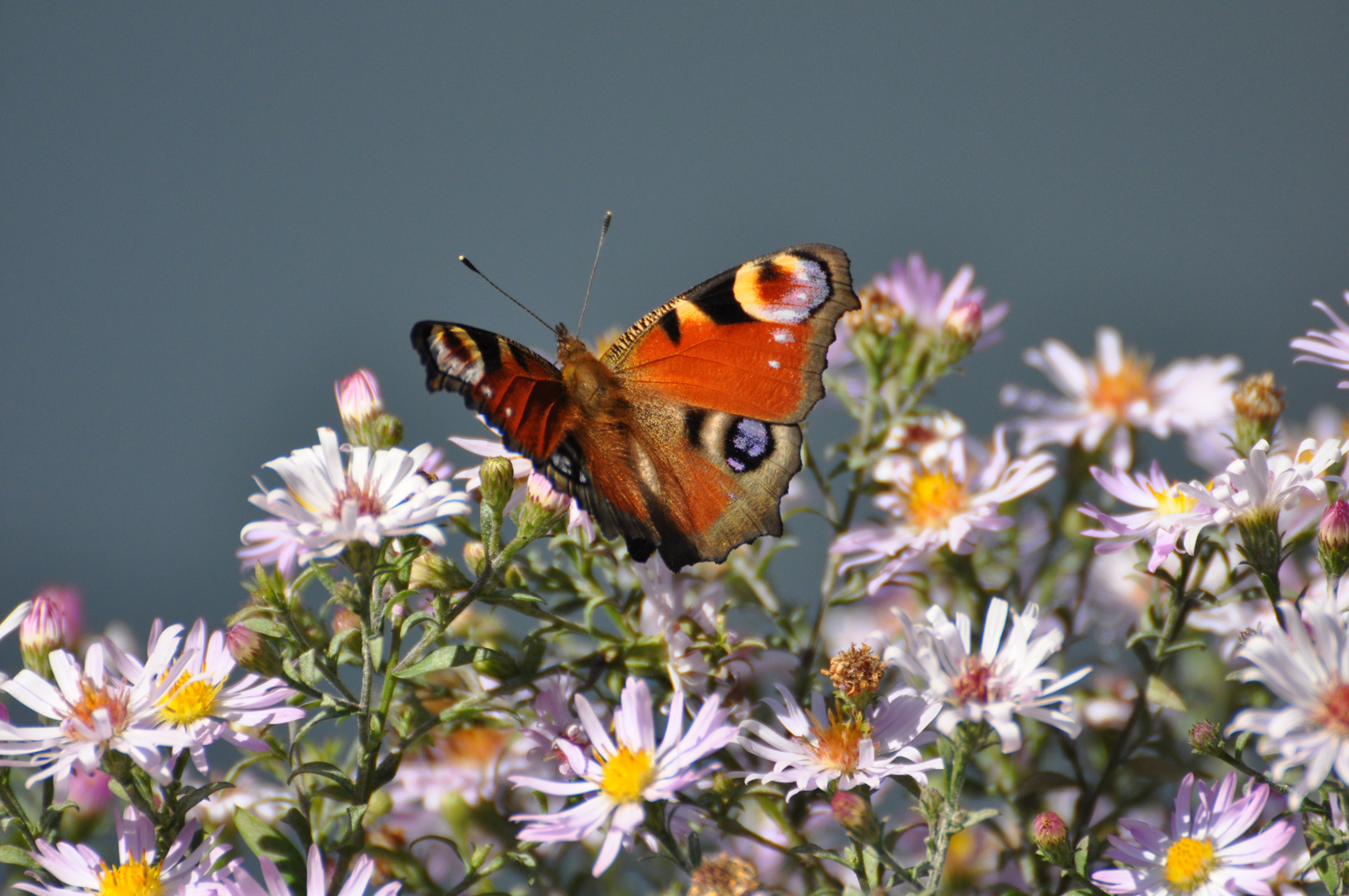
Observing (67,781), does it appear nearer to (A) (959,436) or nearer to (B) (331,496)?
(B) (331,496)

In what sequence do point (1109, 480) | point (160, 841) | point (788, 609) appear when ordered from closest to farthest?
point (160, 841) → point (1109, 480) → point (788, 609)

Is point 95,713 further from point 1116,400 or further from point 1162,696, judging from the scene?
point 1116,400

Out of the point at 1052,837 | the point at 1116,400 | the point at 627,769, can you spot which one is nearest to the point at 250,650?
the point at 627,769

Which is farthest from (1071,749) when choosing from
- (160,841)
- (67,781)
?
(67,781)

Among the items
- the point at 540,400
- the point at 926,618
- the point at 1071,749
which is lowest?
the point at 1071,749

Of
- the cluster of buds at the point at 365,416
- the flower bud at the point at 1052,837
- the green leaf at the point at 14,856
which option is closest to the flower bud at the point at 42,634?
the green leaf at the point at 14,856

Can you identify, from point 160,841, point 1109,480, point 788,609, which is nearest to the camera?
point 160,841
